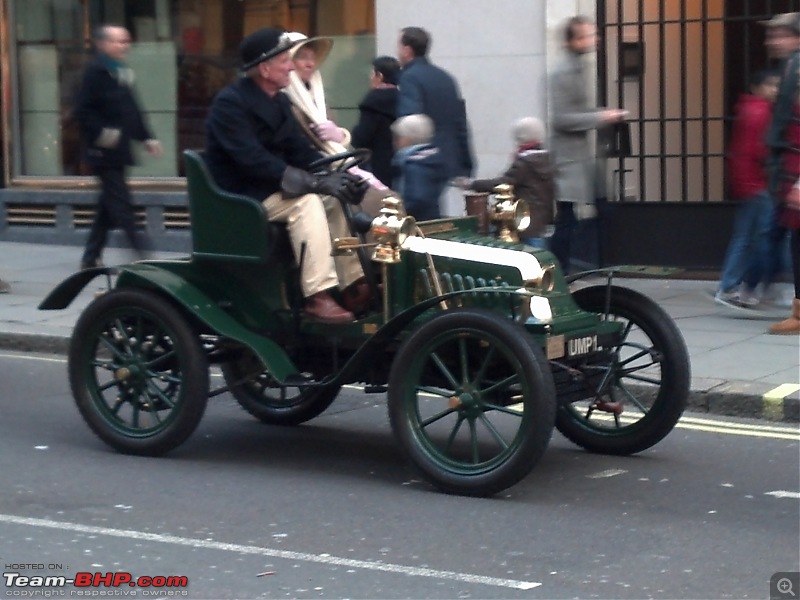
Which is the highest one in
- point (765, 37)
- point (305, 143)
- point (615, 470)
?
point (765, 37)

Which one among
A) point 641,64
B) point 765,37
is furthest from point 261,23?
point 765,37

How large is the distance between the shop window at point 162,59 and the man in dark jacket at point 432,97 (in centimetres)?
383

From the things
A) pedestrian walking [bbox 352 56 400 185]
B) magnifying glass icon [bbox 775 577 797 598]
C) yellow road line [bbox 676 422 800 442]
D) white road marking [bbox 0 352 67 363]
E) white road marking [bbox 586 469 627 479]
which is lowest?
magnifying glass icon [bbox 775 577 797 598]

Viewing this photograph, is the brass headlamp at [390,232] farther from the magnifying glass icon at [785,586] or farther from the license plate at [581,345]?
the magnifying glass icon at [785,586]

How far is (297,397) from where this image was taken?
7688 millimetres

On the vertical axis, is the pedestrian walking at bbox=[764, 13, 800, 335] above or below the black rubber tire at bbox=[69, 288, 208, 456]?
above

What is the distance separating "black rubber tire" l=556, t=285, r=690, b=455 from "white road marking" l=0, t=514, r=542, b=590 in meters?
1.85

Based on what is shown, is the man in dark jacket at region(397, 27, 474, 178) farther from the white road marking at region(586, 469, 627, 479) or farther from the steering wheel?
the white road marking at region(586, 469, 627, 479)

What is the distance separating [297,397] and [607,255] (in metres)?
5.84

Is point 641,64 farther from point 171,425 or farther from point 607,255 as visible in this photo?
point 171,425

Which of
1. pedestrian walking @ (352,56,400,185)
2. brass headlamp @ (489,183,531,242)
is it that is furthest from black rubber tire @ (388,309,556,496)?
pedestrian walking @ (352,56,400,185)

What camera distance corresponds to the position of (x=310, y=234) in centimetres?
676

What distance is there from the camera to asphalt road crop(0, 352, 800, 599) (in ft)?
17.0

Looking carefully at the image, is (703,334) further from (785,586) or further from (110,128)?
(785,586)
